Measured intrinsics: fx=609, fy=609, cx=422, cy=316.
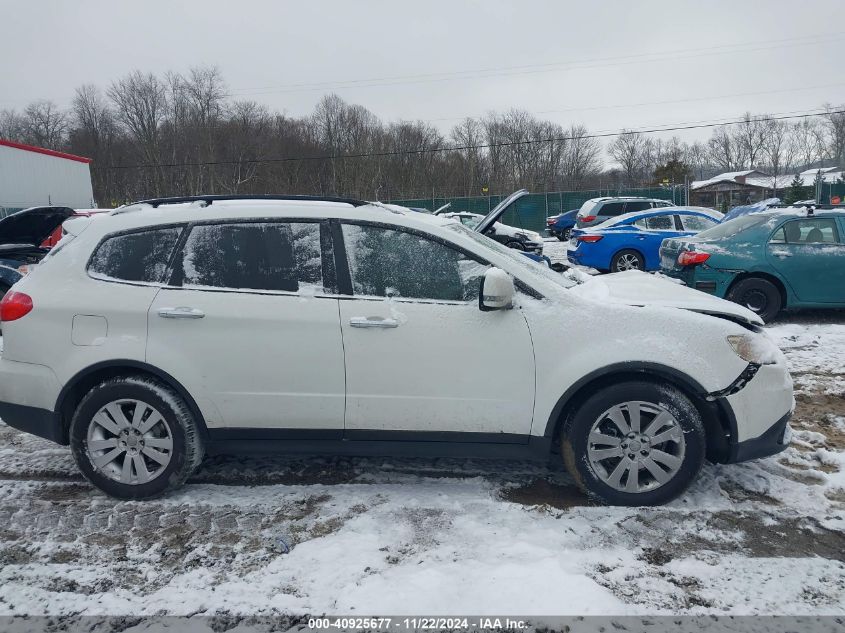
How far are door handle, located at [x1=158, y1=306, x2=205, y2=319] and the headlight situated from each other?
2.98 m

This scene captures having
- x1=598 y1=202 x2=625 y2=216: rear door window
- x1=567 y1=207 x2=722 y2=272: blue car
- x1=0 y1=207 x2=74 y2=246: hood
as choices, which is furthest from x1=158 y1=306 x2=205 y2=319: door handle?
x1=598 y1=202 x2=625 y2=216: rear door window

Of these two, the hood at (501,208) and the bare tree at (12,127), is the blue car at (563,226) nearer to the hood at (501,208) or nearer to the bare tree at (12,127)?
the hood at (501,208)

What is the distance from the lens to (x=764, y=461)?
4.04 metres

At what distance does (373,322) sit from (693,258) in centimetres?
607

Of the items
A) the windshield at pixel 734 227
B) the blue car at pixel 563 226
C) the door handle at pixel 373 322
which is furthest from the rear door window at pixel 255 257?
the blue car at pixel 563 226

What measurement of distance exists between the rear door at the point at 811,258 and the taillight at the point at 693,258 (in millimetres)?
801

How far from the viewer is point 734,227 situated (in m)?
8.41

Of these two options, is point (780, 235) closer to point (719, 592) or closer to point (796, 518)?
point (796, 518)

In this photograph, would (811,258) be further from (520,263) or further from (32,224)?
(32,224)

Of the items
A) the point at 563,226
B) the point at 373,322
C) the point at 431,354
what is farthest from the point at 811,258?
the point at 563,226

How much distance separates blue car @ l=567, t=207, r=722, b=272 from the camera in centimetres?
1284

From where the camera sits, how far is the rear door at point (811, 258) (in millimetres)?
7742

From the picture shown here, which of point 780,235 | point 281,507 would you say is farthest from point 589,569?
point 780,235

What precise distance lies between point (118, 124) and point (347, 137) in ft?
84.2
